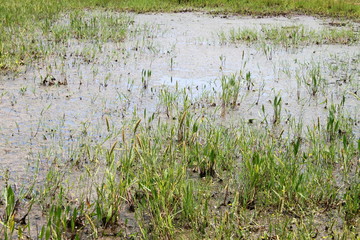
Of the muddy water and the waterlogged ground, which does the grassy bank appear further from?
the muddy water

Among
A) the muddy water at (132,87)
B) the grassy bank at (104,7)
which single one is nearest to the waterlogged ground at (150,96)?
the muddy water at (132,87)

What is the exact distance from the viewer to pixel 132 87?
6148 millimetres

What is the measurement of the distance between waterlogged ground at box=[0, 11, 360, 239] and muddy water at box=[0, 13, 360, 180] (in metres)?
0.01

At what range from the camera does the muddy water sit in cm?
440

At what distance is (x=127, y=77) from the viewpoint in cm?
665

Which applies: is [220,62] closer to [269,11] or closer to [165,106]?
[165,106]

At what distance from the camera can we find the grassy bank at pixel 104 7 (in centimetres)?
873

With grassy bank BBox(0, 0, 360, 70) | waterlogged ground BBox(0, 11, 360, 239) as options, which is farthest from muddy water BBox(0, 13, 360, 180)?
grassy bank BBox(0, 0, 360, 70)

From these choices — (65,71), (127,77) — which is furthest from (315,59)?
(65,71)

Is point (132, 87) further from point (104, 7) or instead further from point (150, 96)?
point (104, 7)

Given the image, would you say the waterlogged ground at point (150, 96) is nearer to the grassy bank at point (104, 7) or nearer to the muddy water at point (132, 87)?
the muddy water at point (132, 87)

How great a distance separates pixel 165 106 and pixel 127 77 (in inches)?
55.8

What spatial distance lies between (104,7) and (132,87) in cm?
903

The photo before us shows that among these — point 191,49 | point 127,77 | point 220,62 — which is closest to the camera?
point 127,77
